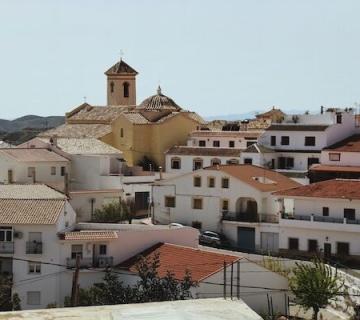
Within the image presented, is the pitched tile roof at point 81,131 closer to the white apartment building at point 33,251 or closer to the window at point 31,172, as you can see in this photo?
the window at point 31,172

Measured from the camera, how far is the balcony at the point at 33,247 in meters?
29.9

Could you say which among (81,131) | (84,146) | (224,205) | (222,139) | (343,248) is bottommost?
(343,248)

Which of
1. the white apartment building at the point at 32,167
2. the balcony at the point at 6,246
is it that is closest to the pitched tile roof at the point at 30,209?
the balcony at the point at 6,246

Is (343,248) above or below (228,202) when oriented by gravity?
Answer: below

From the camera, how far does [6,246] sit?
30172 millimetres

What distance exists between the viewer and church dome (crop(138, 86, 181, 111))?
189 feet

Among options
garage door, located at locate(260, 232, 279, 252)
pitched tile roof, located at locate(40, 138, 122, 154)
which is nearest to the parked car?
garage door, located at locate(260, 232, 279, 252)

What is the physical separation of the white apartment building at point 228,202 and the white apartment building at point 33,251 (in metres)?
10.00

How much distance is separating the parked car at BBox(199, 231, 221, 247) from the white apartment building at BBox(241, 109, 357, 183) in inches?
322

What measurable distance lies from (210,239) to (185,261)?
27.2 ft

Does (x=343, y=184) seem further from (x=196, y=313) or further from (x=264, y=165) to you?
(x=196, y=313)

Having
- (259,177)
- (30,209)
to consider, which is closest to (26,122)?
(259,177)

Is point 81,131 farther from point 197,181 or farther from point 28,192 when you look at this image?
point 28,192

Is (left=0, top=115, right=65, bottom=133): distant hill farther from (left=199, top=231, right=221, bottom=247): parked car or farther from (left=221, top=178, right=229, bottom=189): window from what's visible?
(left=199, top=231, right=221, bottom=247): parked car
